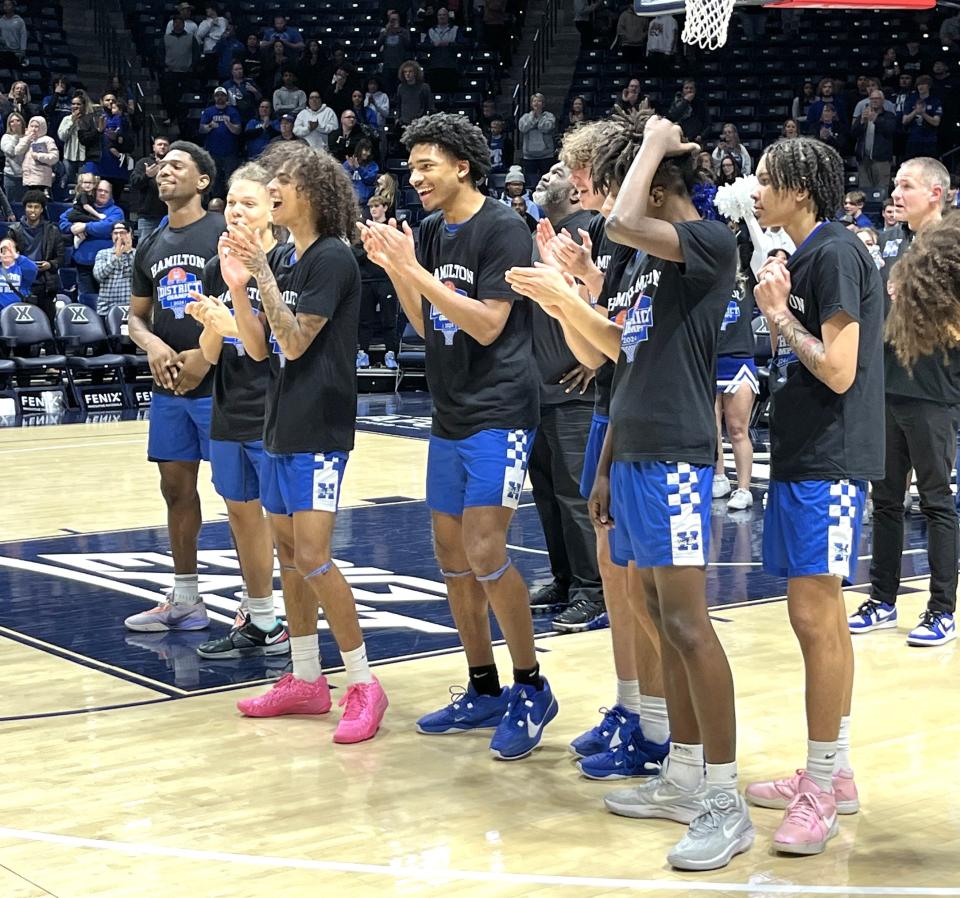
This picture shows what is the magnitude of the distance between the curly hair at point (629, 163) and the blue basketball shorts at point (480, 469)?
934mm

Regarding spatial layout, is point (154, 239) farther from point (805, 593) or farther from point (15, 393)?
point (15, 393)

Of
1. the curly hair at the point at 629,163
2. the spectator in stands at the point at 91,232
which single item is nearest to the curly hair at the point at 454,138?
the curly hair at the point at 629,163

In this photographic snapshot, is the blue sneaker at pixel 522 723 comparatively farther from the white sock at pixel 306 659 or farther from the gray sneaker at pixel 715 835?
the gray sneaker at pixel 715 835

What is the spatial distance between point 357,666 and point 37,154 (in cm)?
1412

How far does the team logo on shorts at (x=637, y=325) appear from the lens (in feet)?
13.4

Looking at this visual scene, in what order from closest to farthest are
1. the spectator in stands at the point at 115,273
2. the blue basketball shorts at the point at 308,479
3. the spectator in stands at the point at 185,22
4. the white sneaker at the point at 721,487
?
1. the blue basketball shorts at the point at 308,479
2. the white sneaker at the point at 721,487
3. the spectator in stands at the point at 115,273
4. the spectator in stands at the point at 185,22

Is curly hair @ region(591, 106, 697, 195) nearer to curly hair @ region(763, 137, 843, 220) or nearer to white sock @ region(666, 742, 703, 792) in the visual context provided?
curly hair @ region(763, 137, 843, 220)

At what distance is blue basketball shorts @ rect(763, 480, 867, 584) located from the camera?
4.09 m

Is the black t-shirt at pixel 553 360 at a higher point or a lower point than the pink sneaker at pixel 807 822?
higher

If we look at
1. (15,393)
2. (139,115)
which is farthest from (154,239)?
(139,115)

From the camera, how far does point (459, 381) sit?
4980 millimetres

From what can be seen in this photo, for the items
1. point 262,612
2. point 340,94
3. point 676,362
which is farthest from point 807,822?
point 340,94

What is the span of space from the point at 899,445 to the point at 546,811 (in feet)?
9.65

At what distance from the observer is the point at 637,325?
13.5 ft
